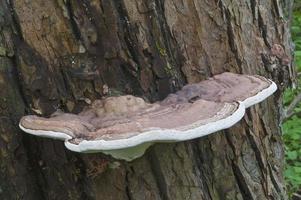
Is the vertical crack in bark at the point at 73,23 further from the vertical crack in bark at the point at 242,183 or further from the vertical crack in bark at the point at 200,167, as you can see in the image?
the vertical crack in bark at the point at 242,183

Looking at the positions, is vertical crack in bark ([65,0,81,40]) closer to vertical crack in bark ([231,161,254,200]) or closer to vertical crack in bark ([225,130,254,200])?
vertical crack in bark ([225,130,254,200])

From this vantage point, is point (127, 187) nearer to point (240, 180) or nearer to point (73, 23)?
point (240, 180)

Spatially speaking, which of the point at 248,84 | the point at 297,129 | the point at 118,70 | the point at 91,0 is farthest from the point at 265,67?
the point at 297,129

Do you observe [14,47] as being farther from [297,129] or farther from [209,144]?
[297,129]

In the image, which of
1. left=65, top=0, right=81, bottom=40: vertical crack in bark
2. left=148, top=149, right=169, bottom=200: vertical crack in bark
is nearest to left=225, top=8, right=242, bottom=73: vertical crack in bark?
left=148, top=149, right=169, bottom=200: vertical crack in bark

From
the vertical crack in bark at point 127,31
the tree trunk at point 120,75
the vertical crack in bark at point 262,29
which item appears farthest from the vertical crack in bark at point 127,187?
the vertical crack in bark at point 262,29

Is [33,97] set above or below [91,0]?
below

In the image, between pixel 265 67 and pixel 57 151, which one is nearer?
pixel 57 151
